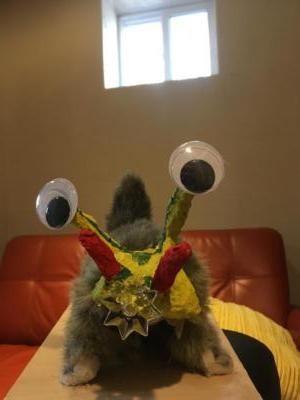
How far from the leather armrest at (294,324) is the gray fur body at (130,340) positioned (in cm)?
77

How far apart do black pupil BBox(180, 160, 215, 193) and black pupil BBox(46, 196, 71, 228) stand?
0.46 feet

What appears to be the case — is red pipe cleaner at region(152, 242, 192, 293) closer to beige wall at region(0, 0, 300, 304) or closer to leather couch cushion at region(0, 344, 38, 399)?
leather couch cushion at region(0, 344, 38, 399)

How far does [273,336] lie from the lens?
38.9 inches

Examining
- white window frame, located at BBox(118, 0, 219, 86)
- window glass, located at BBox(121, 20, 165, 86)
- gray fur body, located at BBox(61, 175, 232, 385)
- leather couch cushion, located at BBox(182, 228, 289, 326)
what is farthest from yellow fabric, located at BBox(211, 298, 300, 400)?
window glass, located at BBox(121, 20, 165, 86)

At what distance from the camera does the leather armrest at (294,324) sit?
111cm

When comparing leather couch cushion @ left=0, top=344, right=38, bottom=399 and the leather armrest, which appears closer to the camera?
leather couch cushion @ left=0, top=344, right=38, bottom=399

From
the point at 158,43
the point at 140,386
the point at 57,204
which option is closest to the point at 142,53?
the point at 158,43

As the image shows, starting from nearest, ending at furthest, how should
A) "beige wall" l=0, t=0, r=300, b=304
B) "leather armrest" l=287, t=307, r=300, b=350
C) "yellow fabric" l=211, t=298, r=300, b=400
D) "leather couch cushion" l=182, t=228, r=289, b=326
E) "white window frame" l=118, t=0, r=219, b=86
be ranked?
"yellow fabric" l=211, t=298, r=300, b=400
"leather armrest" l=287, t=307, r=300, b=350
"leather couch cushion" l=182, t=228, r=289, b=326
"beige wall" l=0, t=0, r=300, b=304
"white window frame" l=118, t=0, r=219, b=86

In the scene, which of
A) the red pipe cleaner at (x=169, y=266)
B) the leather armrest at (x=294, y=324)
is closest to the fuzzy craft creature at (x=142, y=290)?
the red pipe cleaner at (x=169, y=266)

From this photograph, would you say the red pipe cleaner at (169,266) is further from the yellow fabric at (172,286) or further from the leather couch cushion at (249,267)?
the leather couch cushion at (249,267)

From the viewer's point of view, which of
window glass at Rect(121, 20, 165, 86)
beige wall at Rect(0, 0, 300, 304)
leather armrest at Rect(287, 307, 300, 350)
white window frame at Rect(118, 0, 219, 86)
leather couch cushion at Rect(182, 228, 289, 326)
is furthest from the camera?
window glass at Rect(121, 20, 165, 86)

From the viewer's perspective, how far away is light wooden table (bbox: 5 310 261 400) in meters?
0.39

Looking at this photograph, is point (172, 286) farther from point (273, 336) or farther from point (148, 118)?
point (148, 118)

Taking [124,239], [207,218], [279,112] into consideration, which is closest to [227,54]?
[279,112]
